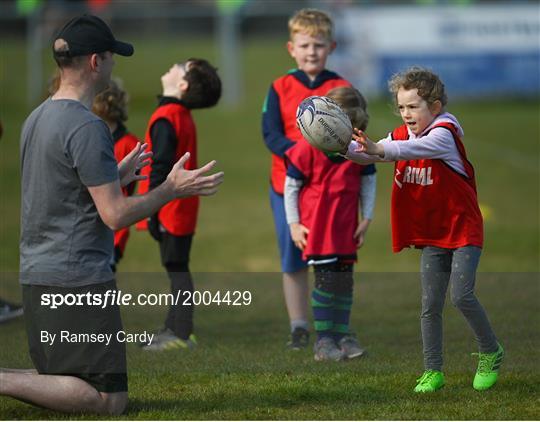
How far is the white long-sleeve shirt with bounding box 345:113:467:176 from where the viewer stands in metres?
5.82

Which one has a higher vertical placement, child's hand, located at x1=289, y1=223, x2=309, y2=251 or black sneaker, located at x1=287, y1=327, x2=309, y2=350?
child's hand, located at x1=289, y1=223, x2=309, y2=251

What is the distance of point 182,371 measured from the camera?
6.73m

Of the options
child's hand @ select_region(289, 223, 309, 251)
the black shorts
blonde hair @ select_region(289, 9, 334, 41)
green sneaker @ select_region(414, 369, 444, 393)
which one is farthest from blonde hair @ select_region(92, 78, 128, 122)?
green sneaker @ select_region(414, 369, 444, 393)

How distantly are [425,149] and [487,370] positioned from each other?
49.0 inches

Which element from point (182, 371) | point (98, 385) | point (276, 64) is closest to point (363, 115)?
point (182, 371)

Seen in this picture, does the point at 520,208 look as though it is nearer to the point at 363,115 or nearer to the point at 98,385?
the point at 363,115

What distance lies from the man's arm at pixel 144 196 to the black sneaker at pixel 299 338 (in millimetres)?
2303

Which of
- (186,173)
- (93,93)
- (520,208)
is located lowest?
(520,208)

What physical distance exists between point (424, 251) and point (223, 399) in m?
1.33

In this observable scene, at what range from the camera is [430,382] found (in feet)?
20.0

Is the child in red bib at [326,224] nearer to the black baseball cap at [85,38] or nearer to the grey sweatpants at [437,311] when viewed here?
the grey sweatpants at [437,311]

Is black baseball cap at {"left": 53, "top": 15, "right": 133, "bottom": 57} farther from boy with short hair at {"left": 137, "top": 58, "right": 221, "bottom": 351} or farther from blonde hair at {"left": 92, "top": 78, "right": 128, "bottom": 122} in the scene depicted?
blonde hair at {"left": 92, "top": 78, "right": 128, "bottom": 122}

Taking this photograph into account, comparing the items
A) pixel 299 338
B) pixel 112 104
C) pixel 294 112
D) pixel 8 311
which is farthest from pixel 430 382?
pixel 8 311

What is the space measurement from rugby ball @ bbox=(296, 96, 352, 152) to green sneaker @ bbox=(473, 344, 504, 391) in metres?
1.37
